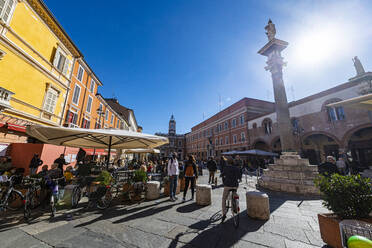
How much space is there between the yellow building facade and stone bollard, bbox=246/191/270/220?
38.9ft

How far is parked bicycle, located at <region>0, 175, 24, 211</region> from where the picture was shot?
3.80 m

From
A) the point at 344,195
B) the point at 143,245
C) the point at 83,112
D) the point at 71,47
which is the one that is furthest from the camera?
the point at 83,112

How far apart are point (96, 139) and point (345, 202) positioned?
7.83 meters

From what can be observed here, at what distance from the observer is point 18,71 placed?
351 inches

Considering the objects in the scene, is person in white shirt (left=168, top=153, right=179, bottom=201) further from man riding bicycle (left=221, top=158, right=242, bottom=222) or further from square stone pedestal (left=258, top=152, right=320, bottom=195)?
square stone pedestal (left=258, top=152, right=320, bottom=195)

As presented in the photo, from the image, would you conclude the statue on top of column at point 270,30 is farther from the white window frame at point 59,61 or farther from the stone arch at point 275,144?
the white window frame at point 59,61

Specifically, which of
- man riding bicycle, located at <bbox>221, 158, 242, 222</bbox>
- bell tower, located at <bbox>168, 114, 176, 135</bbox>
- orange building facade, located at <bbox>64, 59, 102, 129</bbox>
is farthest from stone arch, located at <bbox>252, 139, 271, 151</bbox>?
bell tower, located at <bbox>168, 114, 176, 135</bbox>

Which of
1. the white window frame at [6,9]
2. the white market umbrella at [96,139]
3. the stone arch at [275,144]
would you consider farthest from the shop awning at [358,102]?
the stone arch at [275,144]

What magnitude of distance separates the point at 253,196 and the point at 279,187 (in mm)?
4679

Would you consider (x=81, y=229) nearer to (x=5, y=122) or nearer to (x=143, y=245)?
(x=143, y=245)

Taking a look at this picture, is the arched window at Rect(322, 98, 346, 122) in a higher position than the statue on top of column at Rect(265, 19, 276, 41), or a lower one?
lower

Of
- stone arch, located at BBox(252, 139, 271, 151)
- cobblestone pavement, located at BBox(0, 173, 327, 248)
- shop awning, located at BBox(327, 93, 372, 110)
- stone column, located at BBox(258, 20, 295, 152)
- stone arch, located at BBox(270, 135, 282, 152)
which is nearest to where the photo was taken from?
cobblestone pavement, located at BBox(0, 173, 327, 248)

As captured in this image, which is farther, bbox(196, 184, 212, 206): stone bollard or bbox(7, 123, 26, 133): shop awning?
bbox(7, 123, 26, 133): shop awning

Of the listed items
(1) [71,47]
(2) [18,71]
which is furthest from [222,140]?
(2) [18,71]
